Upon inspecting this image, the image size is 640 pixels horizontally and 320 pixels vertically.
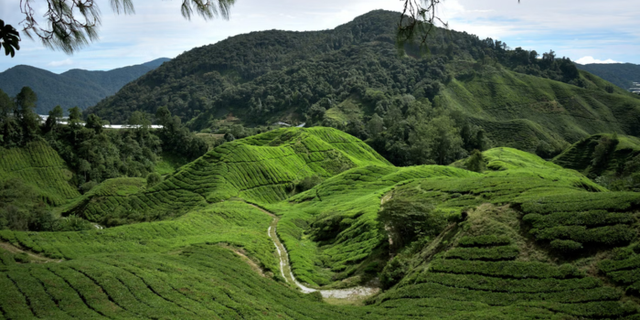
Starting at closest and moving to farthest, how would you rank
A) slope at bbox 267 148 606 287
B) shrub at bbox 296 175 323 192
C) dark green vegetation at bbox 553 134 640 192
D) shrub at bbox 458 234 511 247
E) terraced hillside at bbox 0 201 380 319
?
terraced hillside at bbox 0 201 380 319, shrub at bbox 458 234 511 247, slope at bbox 267 148 606 287, shrub at bbox 296 175 323 192, dark green vegetation at bbox 553 134 640 192

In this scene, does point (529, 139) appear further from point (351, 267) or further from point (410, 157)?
point (351, 267)

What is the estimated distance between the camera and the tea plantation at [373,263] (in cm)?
1753

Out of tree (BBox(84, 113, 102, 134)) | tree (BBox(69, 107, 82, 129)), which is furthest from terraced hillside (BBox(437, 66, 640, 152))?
tree (BBox(69, 107, 82, 129))

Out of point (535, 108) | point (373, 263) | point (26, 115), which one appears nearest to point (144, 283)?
point (373, 263)

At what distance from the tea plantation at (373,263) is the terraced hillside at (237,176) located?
61.1 feet

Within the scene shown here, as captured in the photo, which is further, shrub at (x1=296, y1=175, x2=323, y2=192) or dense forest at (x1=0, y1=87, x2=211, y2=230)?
dense forest at (x1=0, y1=87, x2=211, y2=230)

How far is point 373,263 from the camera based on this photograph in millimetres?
31047

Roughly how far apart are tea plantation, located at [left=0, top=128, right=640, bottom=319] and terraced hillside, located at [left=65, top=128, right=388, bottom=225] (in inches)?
733

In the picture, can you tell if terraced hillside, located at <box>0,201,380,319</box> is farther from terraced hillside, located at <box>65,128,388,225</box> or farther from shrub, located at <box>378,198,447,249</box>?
terraced hillside, located at <box>65,128,388,225</box>

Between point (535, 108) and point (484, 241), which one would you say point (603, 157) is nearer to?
point (535, 108)

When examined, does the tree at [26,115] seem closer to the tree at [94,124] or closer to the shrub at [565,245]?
the tree at [94,124]

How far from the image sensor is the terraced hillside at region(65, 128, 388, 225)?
2426 inches

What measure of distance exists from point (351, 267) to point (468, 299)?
1381 centimetres

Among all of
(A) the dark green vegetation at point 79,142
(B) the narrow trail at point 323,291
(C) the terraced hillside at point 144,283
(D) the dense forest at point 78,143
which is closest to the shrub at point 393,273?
(B) the narrow trail at point 323,291
